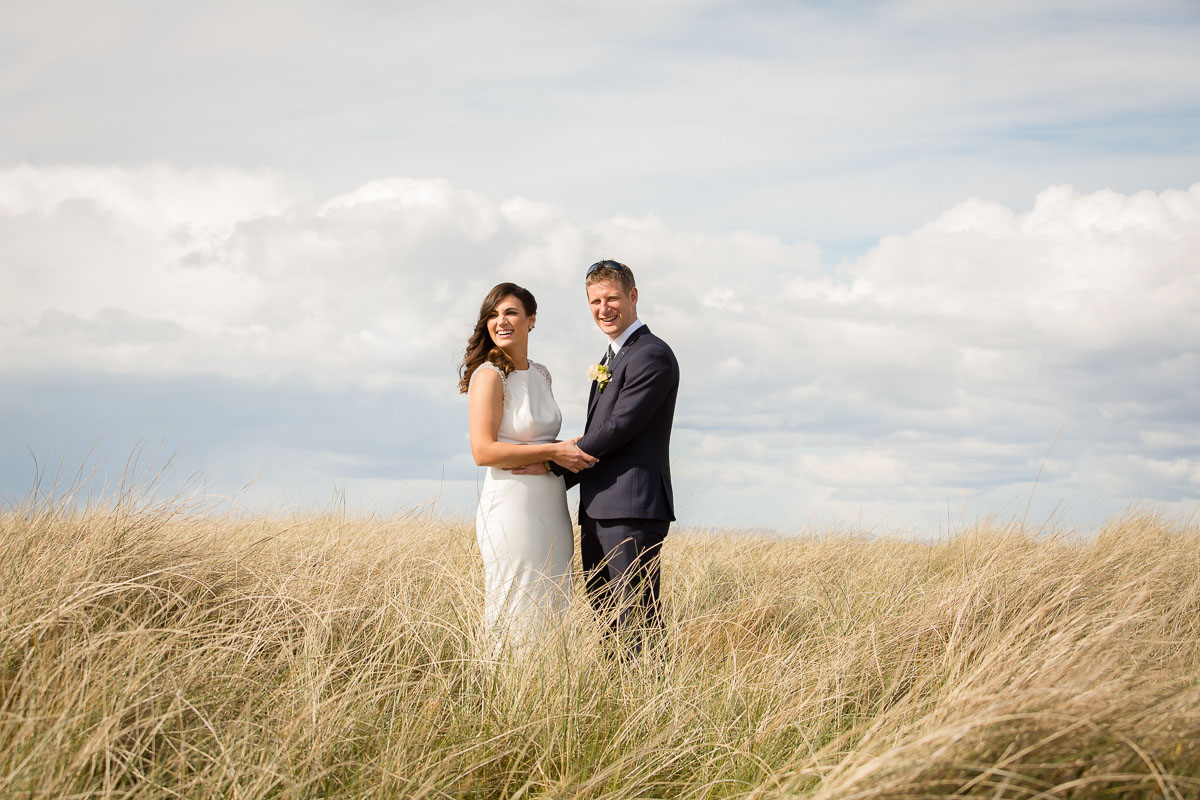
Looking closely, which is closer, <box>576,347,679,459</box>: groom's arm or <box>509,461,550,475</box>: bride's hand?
<box>576,347,679,459</box>: groom's arm

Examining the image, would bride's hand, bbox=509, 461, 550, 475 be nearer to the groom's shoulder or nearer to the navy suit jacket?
the navy suit jacket

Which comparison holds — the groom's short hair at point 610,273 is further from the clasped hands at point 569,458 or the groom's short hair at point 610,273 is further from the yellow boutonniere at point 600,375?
the clasped hands at point 569,458

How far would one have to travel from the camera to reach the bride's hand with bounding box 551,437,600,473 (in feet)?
16.1

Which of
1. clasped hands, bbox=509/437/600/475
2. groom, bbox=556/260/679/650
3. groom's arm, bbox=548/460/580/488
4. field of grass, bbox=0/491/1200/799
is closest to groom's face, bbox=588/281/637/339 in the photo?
groom, bbox=556/260/679/650

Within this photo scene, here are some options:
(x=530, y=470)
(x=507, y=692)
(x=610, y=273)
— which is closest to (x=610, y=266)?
(x=610, y=273)

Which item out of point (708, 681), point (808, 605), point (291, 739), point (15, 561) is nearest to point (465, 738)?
point (291, 739)

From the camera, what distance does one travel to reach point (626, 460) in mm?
5004

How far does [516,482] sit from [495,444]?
0.83 ft

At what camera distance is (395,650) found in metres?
4.52

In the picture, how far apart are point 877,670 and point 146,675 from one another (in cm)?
333

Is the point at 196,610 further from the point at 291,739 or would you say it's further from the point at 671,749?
the point at 671,749

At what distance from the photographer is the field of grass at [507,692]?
2.72m

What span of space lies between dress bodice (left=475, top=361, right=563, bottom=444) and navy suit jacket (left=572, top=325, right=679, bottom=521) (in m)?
0.25

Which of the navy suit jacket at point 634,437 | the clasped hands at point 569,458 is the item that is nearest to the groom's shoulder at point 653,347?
the navy suit jacket at point 634,437
